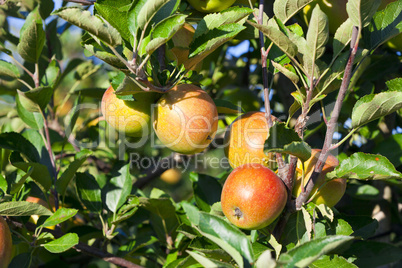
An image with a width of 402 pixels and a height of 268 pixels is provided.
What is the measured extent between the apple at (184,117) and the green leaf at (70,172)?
23cm

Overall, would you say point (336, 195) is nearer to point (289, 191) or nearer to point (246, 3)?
point (289, 191)

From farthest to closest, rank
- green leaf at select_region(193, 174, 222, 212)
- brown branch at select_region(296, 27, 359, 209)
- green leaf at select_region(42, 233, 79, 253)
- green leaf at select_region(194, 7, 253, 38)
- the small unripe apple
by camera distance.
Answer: the small unripe apple → green leaf at select_region(193, 174, 222, 212) → green leaf at select_region(42, 233, 79, 253) → green leaf at select_region(194, 7, 253, 38) → brown branch at select_region(296, 27, 359, 209)

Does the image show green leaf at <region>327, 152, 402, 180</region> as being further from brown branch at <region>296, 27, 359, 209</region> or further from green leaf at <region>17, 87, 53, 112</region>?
green leaf at <region>17, 87, 53, 112</region>

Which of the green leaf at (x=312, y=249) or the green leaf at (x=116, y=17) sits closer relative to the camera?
the green leaf at (x=312, y=249)

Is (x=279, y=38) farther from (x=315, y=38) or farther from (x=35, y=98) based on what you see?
(x=35, y=98)

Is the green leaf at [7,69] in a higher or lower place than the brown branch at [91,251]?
higher

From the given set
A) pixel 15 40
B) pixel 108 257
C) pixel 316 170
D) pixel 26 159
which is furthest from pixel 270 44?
pixel 15 40

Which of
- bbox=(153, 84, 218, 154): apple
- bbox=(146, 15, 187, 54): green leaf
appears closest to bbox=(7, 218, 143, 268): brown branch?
bbox=(153, 84, 218, 154): apple

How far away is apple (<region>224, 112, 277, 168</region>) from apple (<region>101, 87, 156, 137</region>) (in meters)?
0.21

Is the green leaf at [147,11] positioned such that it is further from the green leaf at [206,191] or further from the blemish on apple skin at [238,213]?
the green leaf at [206,191]

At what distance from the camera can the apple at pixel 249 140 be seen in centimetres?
95

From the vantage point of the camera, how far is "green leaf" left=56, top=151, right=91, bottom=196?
110cm

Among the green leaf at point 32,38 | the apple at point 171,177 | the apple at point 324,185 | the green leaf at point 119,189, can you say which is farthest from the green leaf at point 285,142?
the apple at point 171,177

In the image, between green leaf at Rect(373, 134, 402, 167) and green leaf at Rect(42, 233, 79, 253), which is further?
green leaf at Rect(373, 134, 402, 167)
